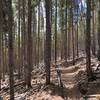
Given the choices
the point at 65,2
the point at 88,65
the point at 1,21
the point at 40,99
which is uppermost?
the point at 65,2

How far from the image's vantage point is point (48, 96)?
15.6 metres

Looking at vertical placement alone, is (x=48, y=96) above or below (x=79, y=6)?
below

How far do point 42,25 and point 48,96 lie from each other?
105 ft

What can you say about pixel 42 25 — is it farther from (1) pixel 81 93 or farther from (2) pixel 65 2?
(1) pixel 81 93

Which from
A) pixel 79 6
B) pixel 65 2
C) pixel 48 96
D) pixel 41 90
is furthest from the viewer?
pixel 79 6

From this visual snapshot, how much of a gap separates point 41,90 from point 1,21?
10755 millimetres

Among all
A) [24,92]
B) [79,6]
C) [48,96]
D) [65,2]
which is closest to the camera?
[48,96]

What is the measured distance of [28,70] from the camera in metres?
19.8

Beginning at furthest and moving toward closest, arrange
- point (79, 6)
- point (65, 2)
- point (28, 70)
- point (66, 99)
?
point (79, 6) → point (65, 2) → point (28, 70) → point (66, 99)

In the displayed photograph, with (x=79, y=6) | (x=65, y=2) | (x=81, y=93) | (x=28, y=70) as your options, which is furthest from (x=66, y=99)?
(x=79, y=6)

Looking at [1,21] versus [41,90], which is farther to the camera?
[1,21]

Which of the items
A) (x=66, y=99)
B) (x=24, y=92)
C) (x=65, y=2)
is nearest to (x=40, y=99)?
(x=66, y=99)

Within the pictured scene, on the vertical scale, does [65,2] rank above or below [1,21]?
above

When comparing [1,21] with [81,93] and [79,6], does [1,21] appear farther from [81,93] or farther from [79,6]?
[79,6]
